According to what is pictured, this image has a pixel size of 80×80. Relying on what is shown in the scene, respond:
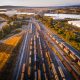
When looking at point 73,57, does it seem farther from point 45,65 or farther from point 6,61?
point 6,61

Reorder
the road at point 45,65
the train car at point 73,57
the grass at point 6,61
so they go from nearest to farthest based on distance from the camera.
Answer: the road at point 45,65
the grass at point 6,61
the train car at point 73,57

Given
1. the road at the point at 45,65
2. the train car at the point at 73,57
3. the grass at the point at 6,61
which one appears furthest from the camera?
the train car at the point at 73,57

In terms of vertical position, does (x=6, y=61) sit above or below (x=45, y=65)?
below

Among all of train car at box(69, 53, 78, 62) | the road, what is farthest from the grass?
train car at box(69, 53, 78, 62)

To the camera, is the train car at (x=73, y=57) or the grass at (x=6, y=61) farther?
the train car at (x=73, y=57)

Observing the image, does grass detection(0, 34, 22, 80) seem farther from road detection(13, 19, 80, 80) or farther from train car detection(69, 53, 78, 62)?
train car detection(69, 53, 78, 62)

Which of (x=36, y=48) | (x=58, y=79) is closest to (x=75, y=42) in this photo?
(x=36, y=48)

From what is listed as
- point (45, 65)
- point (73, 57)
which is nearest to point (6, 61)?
point (45, 65)

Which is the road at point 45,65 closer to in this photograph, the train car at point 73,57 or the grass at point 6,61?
the train car at point 73,57

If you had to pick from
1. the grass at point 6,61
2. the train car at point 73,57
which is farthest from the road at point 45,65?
the grass at point 6,61

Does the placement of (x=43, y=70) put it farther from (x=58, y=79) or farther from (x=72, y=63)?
(x=72, y=63)

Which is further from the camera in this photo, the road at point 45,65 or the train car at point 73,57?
the train car at point 73,57
